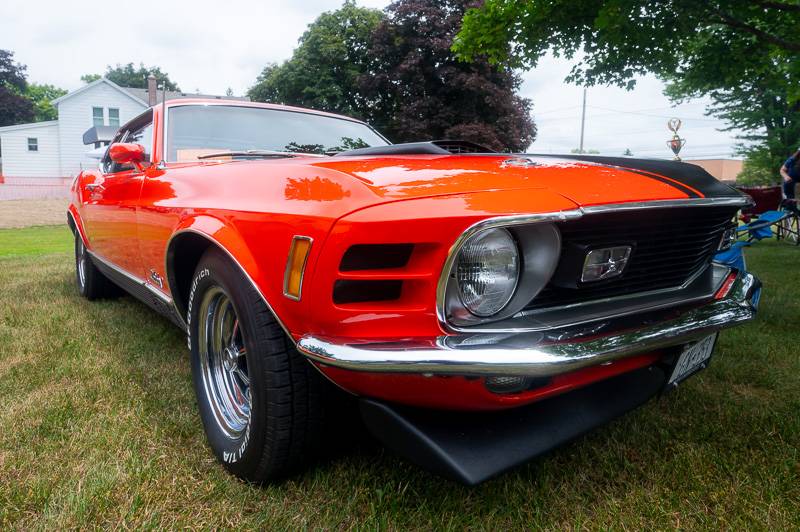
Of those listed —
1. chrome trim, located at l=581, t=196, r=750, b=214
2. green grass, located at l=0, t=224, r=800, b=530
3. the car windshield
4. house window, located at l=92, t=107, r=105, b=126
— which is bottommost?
green grass, located at l=0, t=224, r=800, b=530

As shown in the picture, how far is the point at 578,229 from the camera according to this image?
1.46 meters

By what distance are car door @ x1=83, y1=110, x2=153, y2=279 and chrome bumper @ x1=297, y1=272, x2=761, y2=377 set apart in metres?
1.83

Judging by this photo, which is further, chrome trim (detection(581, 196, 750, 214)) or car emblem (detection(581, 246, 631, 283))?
car emblem (detection(581, 246, 631, 283))

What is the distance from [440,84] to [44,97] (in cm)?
6543

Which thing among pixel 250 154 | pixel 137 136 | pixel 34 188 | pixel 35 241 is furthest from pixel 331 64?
pixel 250 154

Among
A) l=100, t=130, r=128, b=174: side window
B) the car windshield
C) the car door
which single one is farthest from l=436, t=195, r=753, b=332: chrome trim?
l=100, t=130, r=128, b=174: side window

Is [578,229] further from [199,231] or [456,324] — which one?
[199,231]

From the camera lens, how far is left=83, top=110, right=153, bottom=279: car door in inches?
110

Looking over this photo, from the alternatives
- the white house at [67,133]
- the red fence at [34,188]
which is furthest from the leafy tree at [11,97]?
the red fence at [34,188]

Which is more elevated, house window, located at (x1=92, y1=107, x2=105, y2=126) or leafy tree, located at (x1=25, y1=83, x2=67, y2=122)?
leafy tree, located at (x1=25, y1=83, x2=67, y2=122)

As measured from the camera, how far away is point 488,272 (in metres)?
1.40

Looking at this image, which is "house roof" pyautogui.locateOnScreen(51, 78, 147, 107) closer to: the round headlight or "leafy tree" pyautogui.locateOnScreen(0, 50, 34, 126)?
"leafy tree" pyautogui.locateOnScreen(0, 50, 34, 126)

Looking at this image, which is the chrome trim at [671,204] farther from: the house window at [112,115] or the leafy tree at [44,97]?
the leafy tree at [44,97]

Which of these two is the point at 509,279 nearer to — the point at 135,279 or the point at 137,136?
the point at 135,279
